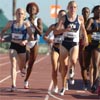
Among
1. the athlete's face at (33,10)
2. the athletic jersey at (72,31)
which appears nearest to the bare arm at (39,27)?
the athlete's face at (33,10)

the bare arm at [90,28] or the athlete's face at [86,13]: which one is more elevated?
the athlete's face at [86,13]

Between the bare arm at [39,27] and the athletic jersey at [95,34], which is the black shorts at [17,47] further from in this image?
the athletic jersey at [95,34]

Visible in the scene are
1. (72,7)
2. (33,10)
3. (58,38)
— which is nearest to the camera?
(72,7)

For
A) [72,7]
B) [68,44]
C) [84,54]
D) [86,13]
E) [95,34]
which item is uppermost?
[72,7]

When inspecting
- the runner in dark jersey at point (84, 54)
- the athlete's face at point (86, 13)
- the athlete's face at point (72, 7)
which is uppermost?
the athlete's face at point (72, 7)

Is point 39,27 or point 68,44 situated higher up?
point 39,27

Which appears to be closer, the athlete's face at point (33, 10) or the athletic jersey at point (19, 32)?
the athletic jersey at point (19, 32)

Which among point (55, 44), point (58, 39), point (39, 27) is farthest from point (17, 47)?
point (58, 39)

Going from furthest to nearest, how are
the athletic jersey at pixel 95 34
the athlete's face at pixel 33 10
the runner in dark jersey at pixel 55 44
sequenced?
the athlete's face at pixel 33 10, the athletic jersey at pixel 95 34, the runner in dark jersey at pixel 55 44

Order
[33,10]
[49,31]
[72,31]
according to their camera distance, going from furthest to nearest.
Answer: [33,10] → [49,31] → [72,31]

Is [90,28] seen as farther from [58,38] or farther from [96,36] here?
[58,38]

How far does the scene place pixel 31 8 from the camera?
1359 cm

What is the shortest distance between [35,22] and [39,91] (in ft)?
5.75

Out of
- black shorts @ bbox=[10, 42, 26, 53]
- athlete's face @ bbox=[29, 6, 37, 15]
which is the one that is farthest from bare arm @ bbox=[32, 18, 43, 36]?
black shorts @ bbox=[10, 42, 26, 53]
